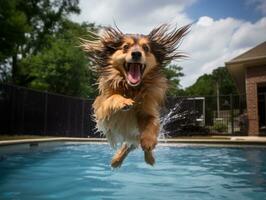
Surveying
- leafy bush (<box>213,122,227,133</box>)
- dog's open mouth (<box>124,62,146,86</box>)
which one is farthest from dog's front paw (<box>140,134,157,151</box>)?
leafy bush (<box>213,122,227,133</box>)

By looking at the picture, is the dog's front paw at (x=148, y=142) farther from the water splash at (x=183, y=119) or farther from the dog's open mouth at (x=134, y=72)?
the water splash at (x=183, y=119)

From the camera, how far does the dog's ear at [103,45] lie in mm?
4543

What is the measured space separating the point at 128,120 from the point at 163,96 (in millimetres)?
623

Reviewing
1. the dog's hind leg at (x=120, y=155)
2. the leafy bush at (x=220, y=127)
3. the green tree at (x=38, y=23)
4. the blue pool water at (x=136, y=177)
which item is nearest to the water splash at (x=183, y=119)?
the leafy bush at (x=220, y=127)

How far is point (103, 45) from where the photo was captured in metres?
4.64

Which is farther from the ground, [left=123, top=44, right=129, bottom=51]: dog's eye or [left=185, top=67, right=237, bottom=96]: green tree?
[left=185, top=67, right=237, bottom=96]: green tree

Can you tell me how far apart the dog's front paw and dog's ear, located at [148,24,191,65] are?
1152mm

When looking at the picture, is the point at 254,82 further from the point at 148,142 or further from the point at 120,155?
the point at 148,142

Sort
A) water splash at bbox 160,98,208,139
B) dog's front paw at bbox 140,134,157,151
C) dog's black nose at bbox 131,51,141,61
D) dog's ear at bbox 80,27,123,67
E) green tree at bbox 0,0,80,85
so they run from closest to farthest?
dog's front paw at bbox 140,134,157,151, dog's black nose at bbox 131,51,141,61, dog's ear at bbox 80,27,123,67, water splash at bbox 160,98,208,139, green tree at bbox 0,0,80,85

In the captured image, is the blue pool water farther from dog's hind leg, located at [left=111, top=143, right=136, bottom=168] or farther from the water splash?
the water splash

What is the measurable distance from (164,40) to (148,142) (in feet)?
4.73

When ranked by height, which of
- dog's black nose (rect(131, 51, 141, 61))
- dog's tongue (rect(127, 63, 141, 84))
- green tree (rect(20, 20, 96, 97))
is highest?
green tree (rect(20, 20, 96, 97))

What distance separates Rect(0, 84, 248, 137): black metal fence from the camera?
48.7 ft

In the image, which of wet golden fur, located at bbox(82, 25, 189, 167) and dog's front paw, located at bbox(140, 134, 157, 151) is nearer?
dog's front paw, located at bbox(140, 134, 157, 151)
